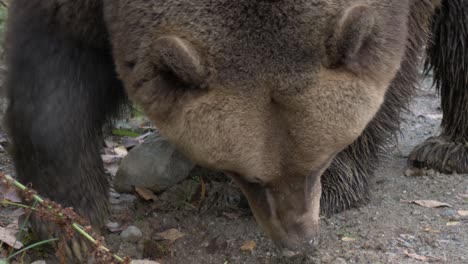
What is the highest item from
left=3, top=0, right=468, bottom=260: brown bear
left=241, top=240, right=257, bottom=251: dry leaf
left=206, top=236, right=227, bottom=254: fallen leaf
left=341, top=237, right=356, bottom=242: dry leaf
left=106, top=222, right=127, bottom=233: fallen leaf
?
left=3, top=0, right=468, bottom=260: brown bear

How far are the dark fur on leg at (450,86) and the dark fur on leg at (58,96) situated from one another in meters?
2.35

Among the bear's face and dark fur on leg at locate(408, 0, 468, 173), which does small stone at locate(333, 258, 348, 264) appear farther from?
dark fur on leg at locate(408, 0, 468, 173)

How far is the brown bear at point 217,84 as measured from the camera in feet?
12.0

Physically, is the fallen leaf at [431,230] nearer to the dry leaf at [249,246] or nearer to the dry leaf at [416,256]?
the dry leaf at [416,256]

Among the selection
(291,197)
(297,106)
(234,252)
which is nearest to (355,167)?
(234,252)

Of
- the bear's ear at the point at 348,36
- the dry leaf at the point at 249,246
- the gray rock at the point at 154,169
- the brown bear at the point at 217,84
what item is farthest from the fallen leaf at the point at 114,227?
the bear's ear at the point at 348,36

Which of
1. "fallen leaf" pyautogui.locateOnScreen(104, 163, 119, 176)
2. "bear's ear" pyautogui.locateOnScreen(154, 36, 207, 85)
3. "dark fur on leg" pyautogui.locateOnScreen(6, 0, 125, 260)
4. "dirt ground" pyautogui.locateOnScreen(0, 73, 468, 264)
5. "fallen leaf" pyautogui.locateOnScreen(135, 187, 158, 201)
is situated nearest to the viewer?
"bear's ear" pyautogui.locateOnScreen(154, 36, 207, 85)

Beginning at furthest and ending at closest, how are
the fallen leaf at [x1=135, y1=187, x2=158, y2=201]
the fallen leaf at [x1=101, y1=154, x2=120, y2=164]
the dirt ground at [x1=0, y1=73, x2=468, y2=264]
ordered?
the fallen leaf at [x1=101, y1=154, x2=120, y2=164] < the fallen leaf at [x1=135, y1=187, x2=158, y2=201] < the dirt ground at [x1=0, y1=73, x2=468, y2=264]

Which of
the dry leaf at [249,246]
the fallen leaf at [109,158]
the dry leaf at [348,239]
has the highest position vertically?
Result: the dry leaf at [348,239]

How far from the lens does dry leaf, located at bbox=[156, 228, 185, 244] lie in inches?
196

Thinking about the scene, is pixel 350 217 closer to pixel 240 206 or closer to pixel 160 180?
pixel 240 206

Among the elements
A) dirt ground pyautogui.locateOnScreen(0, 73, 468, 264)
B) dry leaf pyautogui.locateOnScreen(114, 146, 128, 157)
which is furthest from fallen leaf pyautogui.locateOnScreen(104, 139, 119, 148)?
dirt ground pyautogui.locateOnScreen(0, 73, 468, 264)

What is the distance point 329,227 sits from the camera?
16.9 ft

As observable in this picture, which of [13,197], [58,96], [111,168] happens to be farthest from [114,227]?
[111,168]
